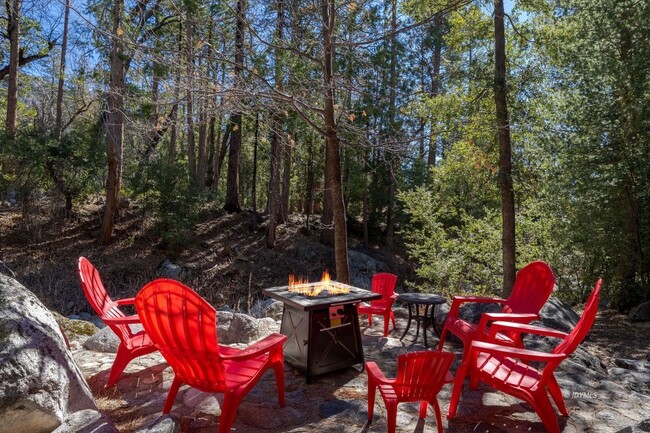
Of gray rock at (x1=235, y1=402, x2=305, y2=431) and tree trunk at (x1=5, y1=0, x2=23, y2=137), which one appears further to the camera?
tree trunk at (x1=5, y1=0, x2=23, y2=137)

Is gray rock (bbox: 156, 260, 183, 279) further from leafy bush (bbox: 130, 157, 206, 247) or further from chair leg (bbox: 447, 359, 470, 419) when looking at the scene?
chair leg (bbox: 447, 359, 470, 419)

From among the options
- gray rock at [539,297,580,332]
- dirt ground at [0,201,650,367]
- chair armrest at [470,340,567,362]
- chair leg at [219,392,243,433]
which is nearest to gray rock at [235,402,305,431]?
chair leg at [219,392,243,433]

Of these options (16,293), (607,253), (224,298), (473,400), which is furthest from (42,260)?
(607,253)

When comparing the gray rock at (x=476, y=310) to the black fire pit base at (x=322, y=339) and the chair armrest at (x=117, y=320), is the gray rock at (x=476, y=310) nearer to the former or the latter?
the black fire pit base at (x=322, y=339)

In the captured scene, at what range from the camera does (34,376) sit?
2006 mm

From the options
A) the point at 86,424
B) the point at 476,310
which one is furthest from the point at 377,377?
the point at 476,310

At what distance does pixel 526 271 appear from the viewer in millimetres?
3629

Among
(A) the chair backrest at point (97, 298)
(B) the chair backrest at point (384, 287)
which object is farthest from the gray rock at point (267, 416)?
(B) the chair backrest at point (384, 287)

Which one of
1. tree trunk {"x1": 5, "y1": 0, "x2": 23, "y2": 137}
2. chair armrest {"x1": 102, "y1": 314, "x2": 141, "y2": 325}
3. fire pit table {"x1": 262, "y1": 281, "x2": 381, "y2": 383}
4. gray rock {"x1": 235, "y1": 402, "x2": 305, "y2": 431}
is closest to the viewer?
gray rock {"x1": 235, "y1": 402, "x2": 305, "y2": 431}

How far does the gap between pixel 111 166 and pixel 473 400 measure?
969cm

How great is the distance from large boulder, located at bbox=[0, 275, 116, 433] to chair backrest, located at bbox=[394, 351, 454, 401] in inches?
57.2

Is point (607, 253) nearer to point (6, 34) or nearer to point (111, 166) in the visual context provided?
point (111, 166)

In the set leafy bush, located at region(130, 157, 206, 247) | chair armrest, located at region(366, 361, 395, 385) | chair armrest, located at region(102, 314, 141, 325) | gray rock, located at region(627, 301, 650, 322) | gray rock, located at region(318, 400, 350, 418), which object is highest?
leafy bush, located at region(130, 157, 206, 247)

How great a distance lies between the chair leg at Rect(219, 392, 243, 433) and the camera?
213 cm
